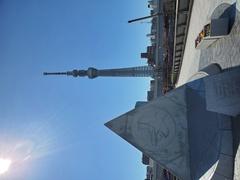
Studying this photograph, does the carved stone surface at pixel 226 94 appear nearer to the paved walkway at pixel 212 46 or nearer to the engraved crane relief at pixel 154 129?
the paved walkway at pixel 212 46

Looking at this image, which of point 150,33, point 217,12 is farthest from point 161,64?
point 217,12

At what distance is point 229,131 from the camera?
39.4 ft

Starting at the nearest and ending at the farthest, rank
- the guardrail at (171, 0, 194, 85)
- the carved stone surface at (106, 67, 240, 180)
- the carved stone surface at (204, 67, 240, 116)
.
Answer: the carved stone surface at (204, 67, 240, 116)
the carved stone surface at (106, 67, 240, 180)
the guardrail at (171, 0, 194, 85)

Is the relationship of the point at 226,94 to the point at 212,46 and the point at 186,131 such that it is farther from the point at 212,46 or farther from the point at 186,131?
the point at 212,46

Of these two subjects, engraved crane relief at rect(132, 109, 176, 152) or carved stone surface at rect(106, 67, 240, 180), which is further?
engraved crane relief at rect(132, 109, 176, 152)

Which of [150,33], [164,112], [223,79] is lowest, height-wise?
[164,112]

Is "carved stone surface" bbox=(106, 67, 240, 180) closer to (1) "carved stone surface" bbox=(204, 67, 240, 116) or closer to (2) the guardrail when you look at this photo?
(1) "carved stone surface" bbox=(204, 67, 240, 116)

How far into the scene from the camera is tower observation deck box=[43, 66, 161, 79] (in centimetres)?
8410

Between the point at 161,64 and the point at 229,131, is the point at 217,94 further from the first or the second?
the point at 161,64

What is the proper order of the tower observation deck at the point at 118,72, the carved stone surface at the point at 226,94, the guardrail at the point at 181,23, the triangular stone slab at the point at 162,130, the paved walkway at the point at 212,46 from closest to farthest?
the carved stone surface at the point at 226,94 → the paved walkway at the point at 212,46 → the triangular stone slab at the point at 162,130 → the guardrail at the point at 181,23 → the tower observation deck at the point at 118,72

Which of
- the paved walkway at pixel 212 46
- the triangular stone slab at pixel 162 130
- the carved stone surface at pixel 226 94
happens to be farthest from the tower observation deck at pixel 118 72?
the carved stone surface at pixel 226 94

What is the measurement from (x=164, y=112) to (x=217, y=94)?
A: 2202 mm

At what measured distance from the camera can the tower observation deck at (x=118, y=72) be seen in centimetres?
8410

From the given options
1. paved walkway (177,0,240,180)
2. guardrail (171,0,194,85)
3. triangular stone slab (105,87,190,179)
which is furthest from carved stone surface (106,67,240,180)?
guardrail (171,0,194,85)
